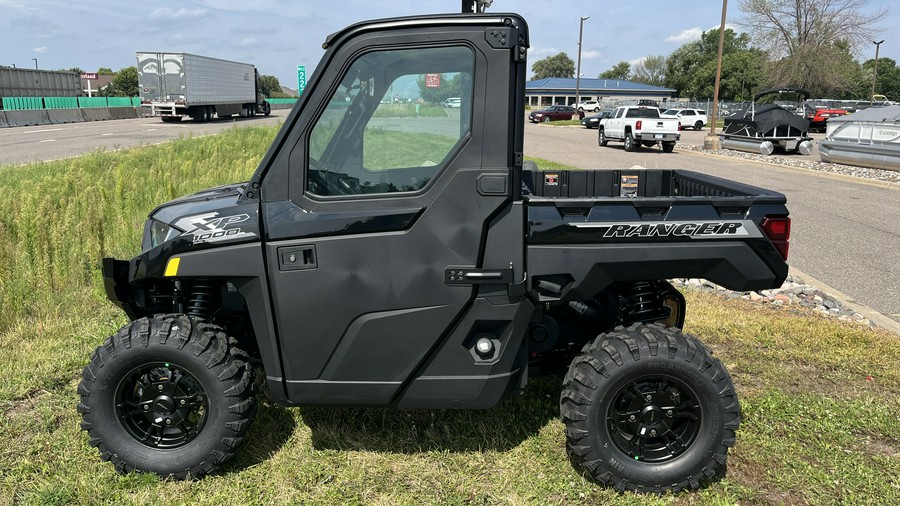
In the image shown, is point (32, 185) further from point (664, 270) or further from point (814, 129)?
point (814, 129)

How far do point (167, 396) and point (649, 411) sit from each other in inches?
94.8

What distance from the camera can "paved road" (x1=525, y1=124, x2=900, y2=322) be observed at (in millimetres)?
7402

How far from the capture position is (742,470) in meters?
3.40

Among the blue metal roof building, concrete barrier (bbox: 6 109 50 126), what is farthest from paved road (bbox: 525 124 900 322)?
the blue metal roof building

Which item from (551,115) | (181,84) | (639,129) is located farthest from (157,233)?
(551,115)

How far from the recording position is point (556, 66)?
482 ft

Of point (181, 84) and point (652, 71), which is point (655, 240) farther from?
point (652, 71)

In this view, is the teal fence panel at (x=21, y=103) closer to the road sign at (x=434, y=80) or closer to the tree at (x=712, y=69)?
the road sign at (x=434, y=80)

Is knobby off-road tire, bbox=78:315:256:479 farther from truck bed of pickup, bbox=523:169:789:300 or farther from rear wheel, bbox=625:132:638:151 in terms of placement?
rear wheel, bbox=625:132:638:151

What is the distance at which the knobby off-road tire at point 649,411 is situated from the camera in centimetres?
310

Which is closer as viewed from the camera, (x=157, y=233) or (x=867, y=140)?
(x=157, y=233)

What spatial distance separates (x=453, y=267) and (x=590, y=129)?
4511cm

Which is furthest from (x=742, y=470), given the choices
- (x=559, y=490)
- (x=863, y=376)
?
(x=863, y=376)

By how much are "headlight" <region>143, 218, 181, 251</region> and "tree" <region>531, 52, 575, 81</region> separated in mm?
149178
